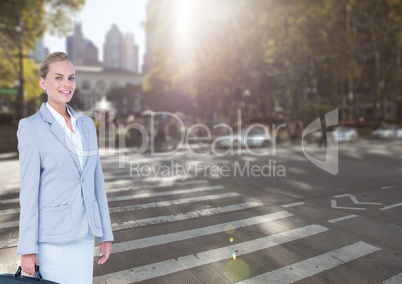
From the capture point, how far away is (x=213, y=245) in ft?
15.9

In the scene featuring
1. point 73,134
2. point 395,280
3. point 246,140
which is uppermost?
point 73,134

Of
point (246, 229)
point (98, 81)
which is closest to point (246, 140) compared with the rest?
point (246, 229)

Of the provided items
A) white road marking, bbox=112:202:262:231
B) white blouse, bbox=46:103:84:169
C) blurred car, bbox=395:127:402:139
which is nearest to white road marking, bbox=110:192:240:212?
white road marking, bbox=112:202:262:231

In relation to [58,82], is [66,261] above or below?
below

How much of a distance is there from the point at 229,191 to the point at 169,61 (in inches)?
1047

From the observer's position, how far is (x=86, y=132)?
232 cm

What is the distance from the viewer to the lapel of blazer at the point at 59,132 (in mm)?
2061

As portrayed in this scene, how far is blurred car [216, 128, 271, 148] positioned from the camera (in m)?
22.4

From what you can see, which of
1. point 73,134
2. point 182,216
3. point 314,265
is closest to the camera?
point 73,134

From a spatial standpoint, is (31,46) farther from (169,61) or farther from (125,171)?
(125,171)

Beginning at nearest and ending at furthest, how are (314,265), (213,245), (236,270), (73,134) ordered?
(73,134), (236,270), (314,265), (213,245)

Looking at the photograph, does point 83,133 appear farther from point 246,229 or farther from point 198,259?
point 246,229

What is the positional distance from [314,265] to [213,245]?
1.48 meters

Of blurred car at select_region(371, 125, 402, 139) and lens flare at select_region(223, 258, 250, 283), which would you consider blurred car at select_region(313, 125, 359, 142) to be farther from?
lens flare at select_region(223, 258, 250, 283)
